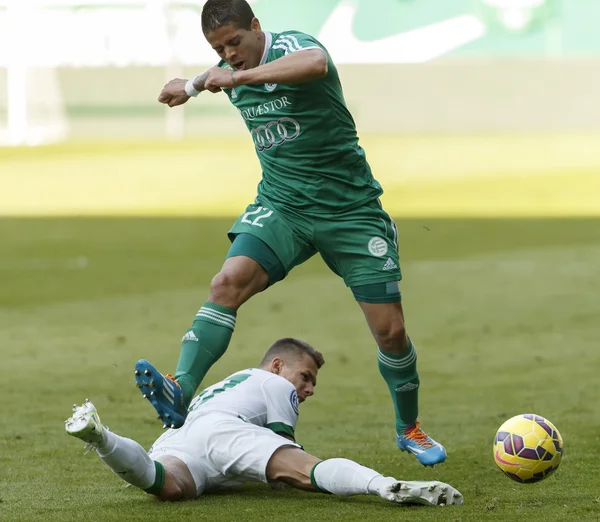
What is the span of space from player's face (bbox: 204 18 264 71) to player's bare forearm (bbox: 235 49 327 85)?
27 centimetres

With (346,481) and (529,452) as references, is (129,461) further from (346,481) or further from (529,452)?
(529,452)

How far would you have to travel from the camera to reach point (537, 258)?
15.0m

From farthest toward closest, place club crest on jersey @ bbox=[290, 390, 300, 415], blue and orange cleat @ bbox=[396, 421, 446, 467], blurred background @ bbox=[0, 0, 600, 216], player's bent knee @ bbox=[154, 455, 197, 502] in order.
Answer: blurred background @ bbox=[0, 0, 600, 216] → blue and orange cleat @ bbox=[396, 421, 446, 467] → club crest on jersey @ bbox=[290, 390, 300, 415] → player's bent knee @ bbox=[154, 455, 197, 502]

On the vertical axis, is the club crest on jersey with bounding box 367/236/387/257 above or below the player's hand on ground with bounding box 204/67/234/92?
below

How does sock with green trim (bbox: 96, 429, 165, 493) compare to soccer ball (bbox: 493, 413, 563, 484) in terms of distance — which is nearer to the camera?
sock with green trim (bbox: 96, 429, 165, 493)

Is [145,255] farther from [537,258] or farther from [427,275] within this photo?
[537,258]

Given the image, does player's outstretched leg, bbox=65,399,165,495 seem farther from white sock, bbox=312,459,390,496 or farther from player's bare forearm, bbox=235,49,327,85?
player's bare forearm, bbox=235,49,327,85

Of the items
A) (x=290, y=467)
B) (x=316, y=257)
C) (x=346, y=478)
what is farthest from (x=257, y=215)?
(x=316, y=257)

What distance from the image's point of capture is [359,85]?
34875 mm

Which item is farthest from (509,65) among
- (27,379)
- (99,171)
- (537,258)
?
(27,379)

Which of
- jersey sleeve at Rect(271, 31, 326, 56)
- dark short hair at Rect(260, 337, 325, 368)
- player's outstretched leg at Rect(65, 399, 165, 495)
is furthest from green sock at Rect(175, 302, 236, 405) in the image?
jersey sleeve at Rect(271, 31, 326, 56)

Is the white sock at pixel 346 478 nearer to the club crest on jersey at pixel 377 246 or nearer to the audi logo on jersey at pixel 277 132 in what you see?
the club crest on jersey at pixel 377 246

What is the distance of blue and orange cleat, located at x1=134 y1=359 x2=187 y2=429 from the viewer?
468 cm

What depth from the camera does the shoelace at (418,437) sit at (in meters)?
5.80
